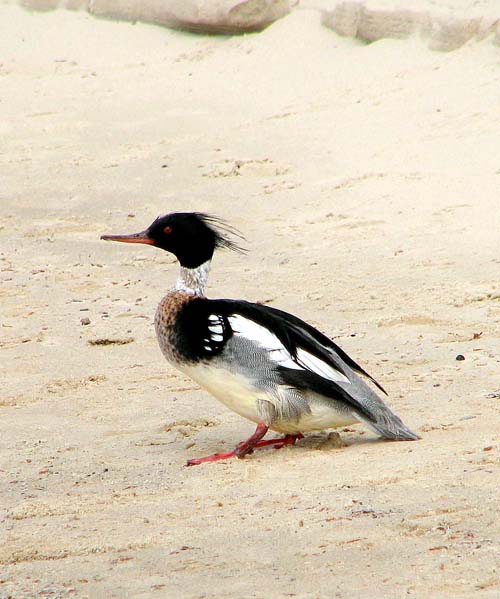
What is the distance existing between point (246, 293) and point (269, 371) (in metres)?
2.72

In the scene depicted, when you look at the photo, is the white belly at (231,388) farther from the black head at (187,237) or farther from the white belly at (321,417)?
the black head at (187,237)

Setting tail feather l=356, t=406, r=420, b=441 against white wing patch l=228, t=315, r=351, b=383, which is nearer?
tail feather l=356, t=406, r=420, b=441

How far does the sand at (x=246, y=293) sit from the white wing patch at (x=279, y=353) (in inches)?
13.2

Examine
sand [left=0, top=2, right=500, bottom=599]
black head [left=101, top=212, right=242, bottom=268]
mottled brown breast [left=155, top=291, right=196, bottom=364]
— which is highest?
black head [left=101, top=212, right=242, bottom=268]

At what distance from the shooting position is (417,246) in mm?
8375

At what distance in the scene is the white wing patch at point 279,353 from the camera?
17.6 ft

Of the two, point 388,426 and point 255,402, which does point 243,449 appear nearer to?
point 255,402

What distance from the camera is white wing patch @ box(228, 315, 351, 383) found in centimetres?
535

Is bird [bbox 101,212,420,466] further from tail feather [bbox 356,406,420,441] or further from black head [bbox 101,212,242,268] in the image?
black head [bbox 101,212,242,268]

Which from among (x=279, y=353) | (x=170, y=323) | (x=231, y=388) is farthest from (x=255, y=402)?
(x=170, y=323)

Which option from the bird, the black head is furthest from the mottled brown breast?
the black head

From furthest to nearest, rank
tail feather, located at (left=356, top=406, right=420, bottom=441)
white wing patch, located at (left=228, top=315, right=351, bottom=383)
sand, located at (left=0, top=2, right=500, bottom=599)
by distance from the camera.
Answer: white wing patch, located at (left=228, top=315, right=351, bottom=383) → tail feather, located at (left=356, top=406, right=420, bottom=441) → sand, located at (left=0, top=2, right=500, bottom=599)

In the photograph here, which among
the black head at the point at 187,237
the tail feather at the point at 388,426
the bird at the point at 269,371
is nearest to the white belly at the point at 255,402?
the bird at the point at 269,371

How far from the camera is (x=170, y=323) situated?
5.60 m
